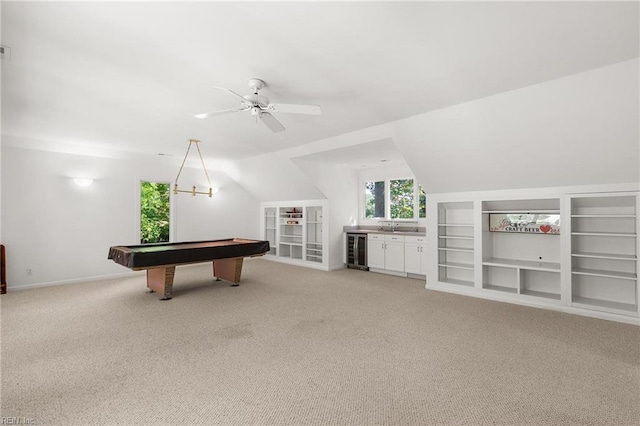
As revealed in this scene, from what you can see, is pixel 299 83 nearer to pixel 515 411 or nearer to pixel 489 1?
pixel 489 1

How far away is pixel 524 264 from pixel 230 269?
4.76 m

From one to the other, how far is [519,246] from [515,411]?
352 cm

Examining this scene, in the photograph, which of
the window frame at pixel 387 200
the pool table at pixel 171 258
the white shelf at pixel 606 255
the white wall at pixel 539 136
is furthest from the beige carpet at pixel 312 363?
the window frame at pixel 387 200

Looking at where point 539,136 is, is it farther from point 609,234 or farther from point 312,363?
point 312,363

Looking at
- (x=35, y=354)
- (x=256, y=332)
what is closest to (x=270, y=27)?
(x=256, y=332)

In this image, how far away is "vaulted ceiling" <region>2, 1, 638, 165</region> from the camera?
81.4 inches

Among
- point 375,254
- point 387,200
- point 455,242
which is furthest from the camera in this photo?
point 387,200

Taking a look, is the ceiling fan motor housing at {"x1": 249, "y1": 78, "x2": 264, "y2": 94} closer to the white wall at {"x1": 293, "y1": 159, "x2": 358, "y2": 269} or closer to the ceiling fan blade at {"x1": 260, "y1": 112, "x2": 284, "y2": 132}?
the ceiling fan blade at {"x1": 260, "y1": 112, "x2": 284, "y2": 132}

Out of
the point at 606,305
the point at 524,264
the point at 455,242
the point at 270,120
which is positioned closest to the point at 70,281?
the point at 270,120

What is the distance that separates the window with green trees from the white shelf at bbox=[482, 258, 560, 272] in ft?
22.3

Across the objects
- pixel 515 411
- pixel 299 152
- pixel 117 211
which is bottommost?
pixel 515 411

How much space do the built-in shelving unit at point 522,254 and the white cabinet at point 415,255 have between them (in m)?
1.13

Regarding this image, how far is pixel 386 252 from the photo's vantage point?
645 centimetres

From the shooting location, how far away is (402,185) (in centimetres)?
714
